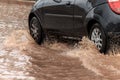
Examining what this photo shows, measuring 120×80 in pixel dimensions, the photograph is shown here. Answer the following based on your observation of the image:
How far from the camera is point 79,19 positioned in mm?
8578

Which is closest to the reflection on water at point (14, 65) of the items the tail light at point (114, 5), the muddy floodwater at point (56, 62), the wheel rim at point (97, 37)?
the muddy floodwater at point (56, 62)

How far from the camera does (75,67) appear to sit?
771cm

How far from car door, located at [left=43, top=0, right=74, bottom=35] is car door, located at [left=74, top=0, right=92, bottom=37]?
0.51 feet

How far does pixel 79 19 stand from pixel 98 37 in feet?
2.08

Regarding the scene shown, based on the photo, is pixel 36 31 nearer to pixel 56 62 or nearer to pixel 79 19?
pixel 79 19

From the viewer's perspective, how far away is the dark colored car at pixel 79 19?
7.80 metres

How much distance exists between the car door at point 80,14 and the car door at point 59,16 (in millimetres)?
155

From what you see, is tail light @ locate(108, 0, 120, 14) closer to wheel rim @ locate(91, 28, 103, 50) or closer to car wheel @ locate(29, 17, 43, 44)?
wheel rim @ locate(91, 28, 103, 50)

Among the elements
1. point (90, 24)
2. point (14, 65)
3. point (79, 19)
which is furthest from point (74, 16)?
point (14, 65)

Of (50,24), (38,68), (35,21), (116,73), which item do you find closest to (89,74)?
(116,73)

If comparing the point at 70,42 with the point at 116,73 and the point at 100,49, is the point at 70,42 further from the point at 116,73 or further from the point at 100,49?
the point at 116,73

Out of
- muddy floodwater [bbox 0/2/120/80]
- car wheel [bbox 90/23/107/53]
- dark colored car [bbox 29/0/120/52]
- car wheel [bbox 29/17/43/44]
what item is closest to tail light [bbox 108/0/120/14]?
dark colored car [bbox 29/0/120/52]

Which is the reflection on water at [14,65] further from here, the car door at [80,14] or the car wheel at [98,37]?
the car wheel at [98,37]

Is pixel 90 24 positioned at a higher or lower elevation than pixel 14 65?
higher
